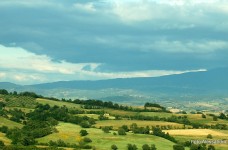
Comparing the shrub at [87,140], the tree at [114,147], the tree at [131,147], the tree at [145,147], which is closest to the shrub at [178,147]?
the tree at [145,147]

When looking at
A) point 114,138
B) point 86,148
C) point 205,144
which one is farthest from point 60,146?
point 205,144

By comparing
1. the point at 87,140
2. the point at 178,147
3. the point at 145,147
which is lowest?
the point at 145,147

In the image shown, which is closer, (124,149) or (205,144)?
(124,149)

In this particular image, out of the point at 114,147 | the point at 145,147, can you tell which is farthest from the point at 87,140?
the point at 145,147

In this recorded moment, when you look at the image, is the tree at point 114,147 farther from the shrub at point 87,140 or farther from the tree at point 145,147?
the shrub at point 87,140

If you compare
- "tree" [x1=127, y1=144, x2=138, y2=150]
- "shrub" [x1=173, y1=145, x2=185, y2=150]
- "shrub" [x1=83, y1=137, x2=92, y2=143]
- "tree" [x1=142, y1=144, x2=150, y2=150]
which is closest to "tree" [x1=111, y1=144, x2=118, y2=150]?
"tree" [x1=127, y1=144, x2=138, y2=150]

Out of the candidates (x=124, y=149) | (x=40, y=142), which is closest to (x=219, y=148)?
(x=124, y=149)

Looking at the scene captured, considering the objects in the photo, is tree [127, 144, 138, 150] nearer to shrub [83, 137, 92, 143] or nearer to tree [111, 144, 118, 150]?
tree [111, 144, 118, 150]

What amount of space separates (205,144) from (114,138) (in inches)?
1343

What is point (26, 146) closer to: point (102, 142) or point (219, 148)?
point (102, 142)

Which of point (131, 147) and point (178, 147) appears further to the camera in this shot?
point (178, 147)

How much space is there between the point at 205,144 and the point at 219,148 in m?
7.50

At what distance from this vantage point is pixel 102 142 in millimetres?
188375

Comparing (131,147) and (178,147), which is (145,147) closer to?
(131,147)
